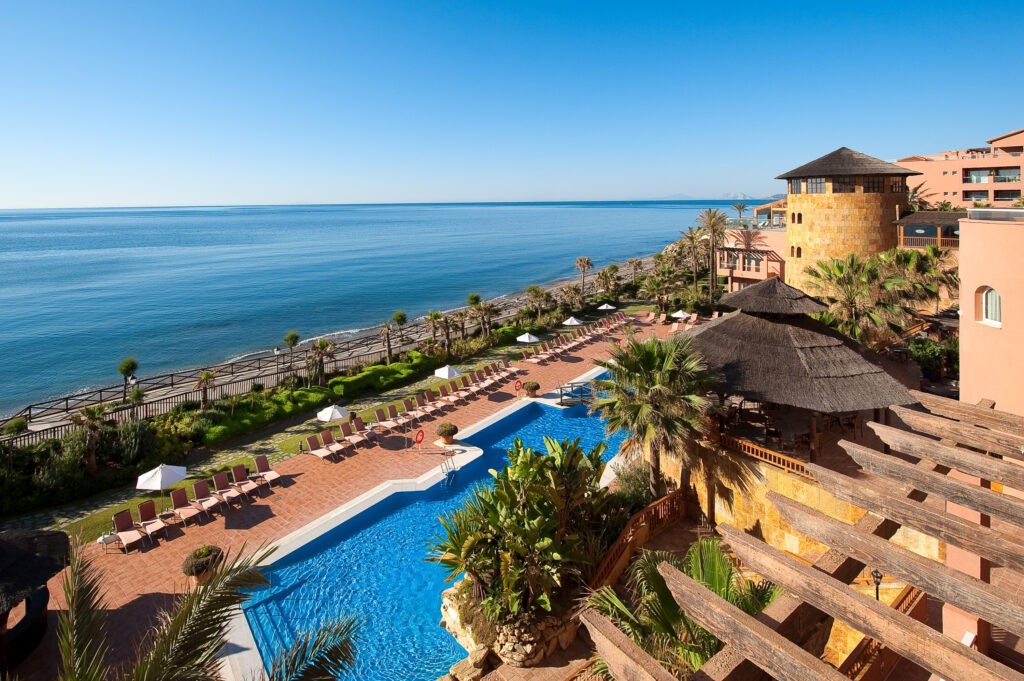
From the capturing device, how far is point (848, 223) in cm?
2770

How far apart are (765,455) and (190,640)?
10530 mm

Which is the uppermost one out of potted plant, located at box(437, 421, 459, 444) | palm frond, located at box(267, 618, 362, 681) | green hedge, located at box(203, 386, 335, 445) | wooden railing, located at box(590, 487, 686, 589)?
palm frond, located at box(267, 618, 362, 681)

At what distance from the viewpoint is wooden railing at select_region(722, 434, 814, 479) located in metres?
11.1

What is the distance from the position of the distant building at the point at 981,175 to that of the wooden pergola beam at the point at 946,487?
5628 cm

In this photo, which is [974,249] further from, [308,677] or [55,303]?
[55,303]

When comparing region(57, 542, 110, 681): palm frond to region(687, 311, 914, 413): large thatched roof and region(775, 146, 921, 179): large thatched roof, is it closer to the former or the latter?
region(687, 311, 914, 413): large thatched roof

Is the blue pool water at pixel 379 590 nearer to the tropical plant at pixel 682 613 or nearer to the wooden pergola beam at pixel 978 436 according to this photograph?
the tropical plant at pixel 682 613

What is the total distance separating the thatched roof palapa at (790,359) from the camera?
11.7m

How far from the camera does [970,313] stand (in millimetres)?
9094

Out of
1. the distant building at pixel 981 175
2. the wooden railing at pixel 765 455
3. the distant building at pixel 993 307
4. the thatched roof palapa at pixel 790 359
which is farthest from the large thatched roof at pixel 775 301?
the distant building at pixel 981 175

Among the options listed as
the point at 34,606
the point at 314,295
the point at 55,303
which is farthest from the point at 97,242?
the point at 34,606

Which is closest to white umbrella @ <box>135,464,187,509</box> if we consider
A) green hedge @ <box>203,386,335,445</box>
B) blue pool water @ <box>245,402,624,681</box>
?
blue pool water @ <box>245,402,624,681</box>

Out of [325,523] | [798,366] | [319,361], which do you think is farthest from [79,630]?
[319,361]

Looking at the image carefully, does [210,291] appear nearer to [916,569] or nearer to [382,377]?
[382,377]
